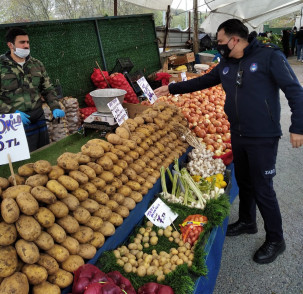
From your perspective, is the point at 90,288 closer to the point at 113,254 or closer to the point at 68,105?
the point at 113,254

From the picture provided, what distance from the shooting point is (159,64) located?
980 cm

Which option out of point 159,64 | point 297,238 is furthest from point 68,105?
point 159,64

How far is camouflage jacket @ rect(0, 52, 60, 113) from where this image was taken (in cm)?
378

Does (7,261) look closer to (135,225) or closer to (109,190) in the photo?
(109,190)

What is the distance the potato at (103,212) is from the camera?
222cm

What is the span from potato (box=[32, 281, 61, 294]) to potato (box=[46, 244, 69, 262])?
0.15 metres

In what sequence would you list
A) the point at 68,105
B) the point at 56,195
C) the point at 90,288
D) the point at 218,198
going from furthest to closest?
→ the point at 68,105 < the point at 218,198 < the point at 56,195 < the point at 90,288

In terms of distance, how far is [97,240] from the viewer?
6.86ft

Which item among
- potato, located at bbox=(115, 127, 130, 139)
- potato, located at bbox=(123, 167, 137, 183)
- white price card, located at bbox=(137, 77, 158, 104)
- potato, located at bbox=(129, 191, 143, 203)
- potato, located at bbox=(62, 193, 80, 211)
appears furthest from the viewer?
white price card, located at bbox=(137, 77, 158, 104)

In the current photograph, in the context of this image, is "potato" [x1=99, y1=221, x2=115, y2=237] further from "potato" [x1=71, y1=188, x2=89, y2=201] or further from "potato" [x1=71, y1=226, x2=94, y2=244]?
"potato" [x1=71, y1=188, x2=89, y2=201]

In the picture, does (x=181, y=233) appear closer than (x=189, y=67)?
Yes

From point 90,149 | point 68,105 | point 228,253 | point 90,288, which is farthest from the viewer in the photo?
point 68,105

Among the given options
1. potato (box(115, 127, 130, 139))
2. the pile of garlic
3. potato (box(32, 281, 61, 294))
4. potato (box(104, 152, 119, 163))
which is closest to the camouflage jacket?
potato (box(115, 127, 130, 139))

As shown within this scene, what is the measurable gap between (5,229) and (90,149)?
988 mm
